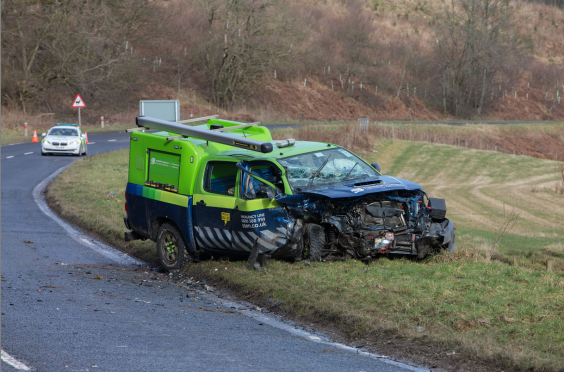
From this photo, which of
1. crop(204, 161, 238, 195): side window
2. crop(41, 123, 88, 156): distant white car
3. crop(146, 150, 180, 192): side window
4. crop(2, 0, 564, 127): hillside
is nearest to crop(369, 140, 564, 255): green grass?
crop(204, 161, 238, 195): side window

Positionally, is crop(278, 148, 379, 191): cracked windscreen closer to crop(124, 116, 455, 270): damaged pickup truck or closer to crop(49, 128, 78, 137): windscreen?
crop(124, 116, 455, 270): damaged pickup truck

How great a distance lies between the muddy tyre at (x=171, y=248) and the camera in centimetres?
1010

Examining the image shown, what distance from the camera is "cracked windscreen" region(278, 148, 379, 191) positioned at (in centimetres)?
959

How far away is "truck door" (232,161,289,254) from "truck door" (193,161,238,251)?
7.7 inches

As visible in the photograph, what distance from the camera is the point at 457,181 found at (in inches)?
1200

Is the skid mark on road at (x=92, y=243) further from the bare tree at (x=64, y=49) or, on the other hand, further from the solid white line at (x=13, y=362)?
the bare tree at (x=64, y=49)

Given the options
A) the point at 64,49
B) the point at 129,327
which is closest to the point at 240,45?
the point at 64,49

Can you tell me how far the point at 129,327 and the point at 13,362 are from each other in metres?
1.49

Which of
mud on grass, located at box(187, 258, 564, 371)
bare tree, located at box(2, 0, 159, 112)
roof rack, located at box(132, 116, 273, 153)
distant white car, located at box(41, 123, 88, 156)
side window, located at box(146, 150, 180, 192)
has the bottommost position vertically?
distant white car, located at box(41, 123, 88, 156)

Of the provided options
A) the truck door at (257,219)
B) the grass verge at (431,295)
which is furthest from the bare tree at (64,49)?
the truck door at (257,219)

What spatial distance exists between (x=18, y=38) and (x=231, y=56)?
18.2 metres

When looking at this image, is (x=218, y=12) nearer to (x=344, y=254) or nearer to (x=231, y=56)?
(x=231, y=56)

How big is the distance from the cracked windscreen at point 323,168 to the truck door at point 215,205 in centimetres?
99

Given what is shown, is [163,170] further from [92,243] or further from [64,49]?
[64,49]
